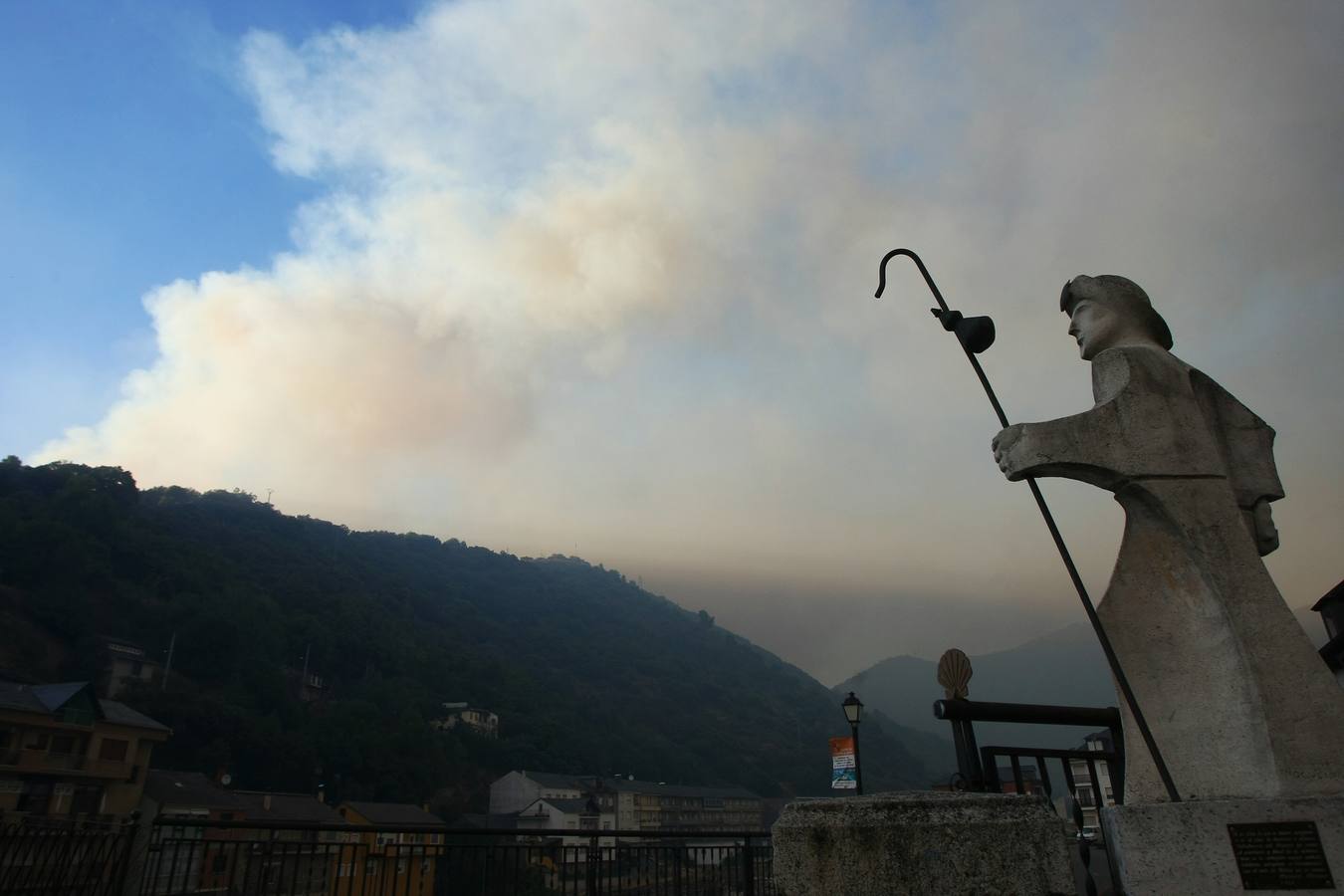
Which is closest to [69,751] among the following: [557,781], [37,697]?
[37,697]

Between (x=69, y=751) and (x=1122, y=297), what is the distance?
54.7 meters

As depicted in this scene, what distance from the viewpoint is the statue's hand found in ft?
12.0

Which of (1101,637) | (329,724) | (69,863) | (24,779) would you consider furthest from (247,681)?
(1101,637)

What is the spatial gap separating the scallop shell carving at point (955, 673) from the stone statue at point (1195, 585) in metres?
1.20

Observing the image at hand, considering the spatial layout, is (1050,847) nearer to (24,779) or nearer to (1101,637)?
(1101,637)

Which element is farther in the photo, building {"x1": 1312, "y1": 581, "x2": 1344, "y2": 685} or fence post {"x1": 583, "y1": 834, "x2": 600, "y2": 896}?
building {"x1": 1312, "y1": 581, "x2": 1344, "y2": 685}

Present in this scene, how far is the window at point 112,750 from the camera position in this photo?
44.0 metres

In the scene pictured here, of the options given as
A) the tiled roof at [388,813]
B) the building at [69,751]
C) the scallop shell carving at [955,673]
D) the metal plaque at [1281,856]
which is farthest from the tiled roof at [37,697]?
the metal plaque at [1281,856]

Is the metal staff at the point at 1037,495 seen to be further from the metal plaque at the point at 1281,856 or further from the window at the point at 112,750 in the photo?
the window at the point at 112,750

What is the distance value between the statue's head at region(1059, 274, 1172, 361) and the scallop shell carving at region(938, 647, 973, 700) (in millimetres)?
1908

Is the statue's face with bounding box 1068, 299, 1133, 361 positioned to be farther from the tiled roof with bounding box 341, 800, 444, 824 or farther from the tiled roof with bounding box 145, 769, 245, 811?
the tiled roof with bounding box 145, 769, 245, 811

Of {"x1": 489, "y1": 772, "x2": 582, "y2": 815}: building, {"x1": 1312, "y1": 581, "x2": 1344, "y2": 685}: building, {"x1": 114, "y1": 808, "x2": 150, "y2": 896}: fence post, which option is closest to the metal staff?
{"x1": 114, "y1": 808, "x2": 150, "y2": 896}: fence post

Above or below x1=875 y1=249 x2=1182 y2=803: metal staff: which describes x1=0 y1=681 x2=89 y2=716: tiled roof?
above

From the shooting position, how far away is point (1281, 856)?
291 cm
